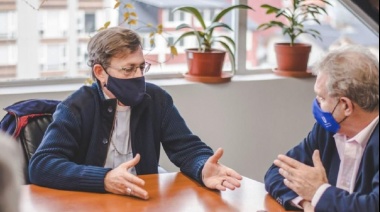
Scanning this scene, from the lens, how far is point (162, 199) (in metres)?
1.94

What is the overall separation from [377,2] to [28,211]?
1.18 meters

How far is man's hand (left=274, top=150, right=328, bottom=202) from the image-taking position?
1.77 m

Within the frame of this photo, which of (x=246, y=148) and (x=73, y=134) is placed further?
(x=246, y=148)

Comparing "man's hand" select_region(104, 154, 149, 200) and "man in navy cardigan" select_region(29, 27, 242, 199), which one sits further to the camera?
"man in navy cardigan" select_region(29, 27, 242, 199)

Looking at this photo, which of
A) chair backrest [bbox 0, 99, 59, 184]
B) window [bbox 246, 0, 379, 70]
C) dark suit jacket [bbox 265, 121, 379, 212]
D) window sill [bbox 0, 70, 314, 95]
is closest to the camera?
dark suit jacket [bbox 265, 121, 379, 212]

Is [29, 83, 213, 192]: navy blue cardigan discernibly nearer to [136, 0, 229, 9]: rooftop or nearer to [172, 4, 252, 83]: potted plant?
[172, 4, 252, 83]: potted plant

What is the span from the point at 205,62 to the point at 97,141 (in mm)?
1251

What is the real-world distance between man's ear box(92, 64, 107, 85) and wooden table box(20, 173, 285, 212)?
0.48 m

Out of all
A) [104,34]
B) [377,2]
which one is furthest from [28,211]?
[377,2]

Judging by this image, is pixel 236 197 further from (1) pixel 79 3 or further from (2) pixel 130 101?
(1) pixel 79 3

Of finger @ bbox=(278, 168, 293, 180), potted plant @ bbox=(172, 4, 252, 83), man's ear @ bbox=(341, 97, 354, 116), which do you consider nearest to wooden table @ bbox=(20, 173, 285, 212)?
finger @ bbox=(278, 168, 293, 180)

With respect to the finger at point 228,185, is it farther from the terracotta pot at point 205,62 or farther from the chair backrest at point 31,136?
the terracotta pot at point 205,62

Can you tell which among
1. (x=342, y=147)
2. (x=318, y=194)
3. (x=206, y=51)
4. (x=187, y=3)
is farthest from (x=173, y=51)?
(x=318, y=194)

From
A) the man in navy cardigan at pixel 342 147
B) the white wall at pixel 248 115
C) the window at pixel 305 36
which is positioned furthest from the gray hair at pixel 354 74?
the window at pixel 305 36
